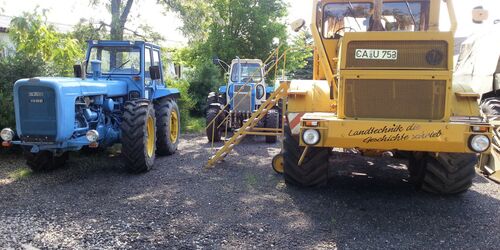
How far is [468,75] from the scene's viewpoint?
1029cm

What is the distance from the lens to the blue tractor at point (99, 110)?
20.4ft

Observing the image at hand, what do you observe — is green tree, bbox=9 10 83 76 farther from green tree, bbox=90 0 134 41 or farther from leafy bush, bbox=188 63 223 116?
leafy bush, bbox=188 63 223 116

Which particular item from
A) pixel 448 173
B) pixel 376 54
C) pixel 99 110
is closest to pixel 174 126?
pixel 99 110

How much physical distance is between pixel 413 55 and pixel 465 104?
1103 mm

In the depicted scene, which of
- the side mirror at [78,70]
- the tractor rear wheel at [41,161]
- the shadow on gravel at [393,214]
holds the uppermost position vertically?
the side mirror at [78,70]

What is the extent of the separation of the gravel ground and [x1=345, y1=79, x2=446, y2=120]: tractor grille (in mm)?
1109

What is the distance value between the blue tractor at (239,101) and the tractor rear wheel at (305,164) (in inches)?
193

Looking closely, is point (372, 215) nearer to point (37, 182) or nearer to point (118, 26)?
point (37, 182)

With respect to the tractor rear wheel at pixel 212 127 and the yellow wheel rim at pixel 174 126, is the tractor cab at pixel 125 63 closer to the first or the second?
the yellow wheel rim at pixel 174 126

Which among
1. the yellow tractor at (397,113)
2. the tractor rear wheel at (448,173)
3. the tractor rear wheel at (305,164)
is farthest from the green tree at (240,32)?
the tractor rear wheel at (448,173)

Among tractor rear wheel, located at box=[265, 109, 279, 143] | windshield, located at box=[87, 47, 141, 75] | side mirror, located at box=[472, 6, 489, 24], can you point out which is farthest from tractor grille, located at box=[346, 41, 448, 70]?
tractor rear wheel, located at box=[265, 109, 279, 143]

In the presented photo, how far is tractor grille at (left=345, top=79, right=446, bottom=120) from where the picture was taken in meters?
4.82

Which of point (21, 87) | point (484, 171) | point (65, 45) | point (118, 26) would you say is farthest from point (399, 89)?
point (118, 26)

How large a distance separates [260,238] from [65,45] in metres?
6.89
